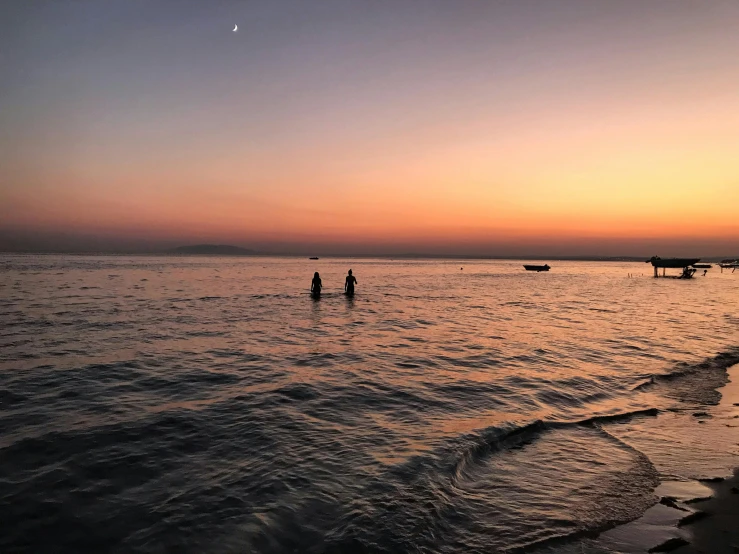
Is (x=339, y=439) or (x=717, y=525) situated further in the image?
(x=339, y=439)

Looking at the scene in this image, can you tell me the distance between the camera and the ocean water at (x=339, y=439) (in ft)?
19.6

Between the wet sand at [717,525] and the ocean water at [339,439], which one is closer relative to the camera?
the wet sand at [717,525]

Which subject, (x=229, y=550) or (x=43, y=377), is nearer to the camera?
(x=229, y=550)

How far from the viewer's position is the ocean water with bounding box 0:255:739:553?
5.98 meters

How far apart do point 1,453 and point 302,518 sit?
21.0ft

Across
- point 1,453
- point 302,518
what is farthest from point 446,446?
point 1,453

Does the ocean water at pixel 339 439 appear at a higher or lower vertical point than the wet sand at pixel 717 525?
lower

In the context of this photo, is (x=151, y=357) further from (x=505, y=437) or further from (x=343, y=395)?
(x=505, y=437)

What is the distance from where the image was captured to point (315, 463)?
788cm

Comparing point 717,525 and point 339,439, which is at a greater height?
point 717,525

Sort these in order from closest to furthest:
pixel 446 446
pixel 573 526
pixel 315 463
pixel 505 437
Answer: pixel 573 526 < pixel 315 463 < pixel 446 446 < pixel 505 437

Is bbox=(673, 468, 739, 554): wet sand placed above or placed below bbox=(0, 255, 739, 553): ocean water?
above

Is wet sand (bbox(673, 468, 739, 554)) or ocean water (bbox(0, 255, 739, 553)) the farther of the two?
ocean water (bbox(0, 255, 739, 553))

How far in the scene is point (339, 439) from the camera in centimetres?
901
